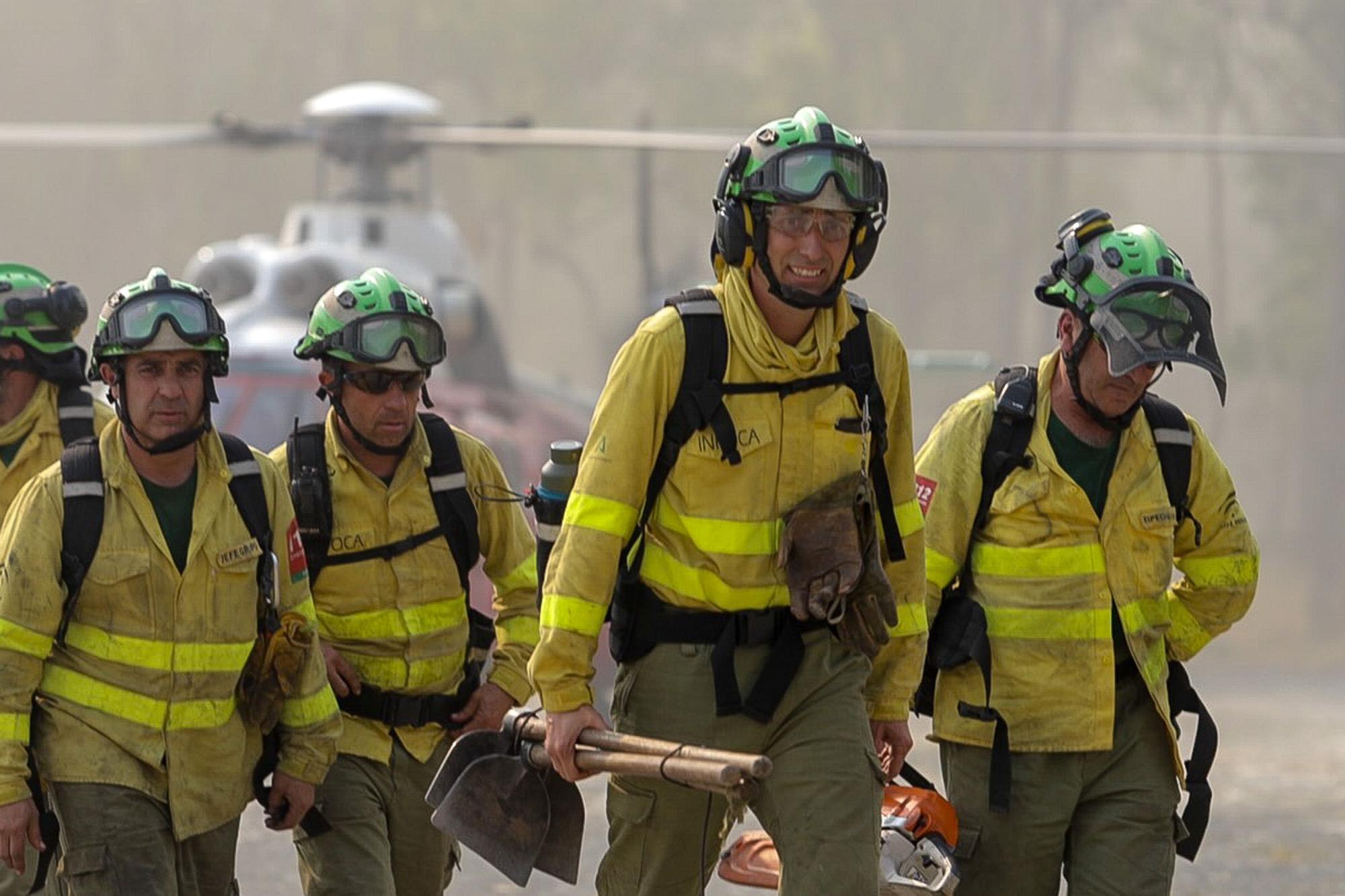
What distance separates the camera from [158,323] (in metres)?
5.10

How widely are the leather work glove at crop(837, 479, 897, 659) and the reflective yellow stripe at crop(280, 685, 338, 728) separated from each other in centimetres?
127

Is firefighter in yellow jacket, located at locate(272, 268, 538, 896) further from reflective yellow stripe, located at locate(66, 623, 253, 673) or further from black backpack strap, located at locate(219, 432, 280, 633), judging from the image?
reflective yellow stripe, located at locate(66, 623, 253, 673)

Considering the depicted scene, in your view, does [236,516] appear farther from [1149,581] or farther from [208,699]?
[1149,581]

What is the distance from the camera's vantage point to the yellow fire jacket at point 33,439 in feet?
20.4

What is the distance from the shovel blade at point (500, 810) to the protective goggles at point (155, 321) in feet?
3.77

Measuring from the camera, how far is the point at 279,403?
15.0m

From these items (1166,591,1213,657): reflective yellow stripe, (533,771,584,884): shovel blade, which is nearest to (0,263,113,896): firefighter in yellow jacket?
(533,771,584,884): shovel blade

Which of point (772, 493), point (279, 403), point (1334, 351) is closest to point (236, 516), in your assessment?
point (772, 493)

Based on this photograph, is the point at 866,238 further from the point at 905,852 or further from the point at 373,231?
the point at 373,231

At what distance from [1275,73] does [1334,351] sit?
5621 millimetres

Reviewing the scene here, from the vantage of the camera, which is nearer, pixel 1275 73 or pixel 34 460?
pixel 34 460

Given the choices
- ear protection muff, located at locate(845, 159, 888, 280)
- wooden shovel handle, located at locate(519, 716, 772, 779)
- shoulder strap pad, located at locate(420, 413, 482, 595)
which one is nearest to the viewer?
wooden shovel handle, located at locate(519, 716, 772, 779)

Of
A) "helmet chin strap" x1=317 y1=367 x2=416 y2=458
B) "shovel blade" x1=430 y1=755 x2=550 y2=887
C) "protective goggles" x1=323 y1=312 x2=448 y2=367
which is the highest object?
"protective goggles" x1=323 y1=312 x2=448 y2=367

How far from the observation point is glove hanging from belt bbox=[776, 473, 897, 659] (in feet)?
15.1
